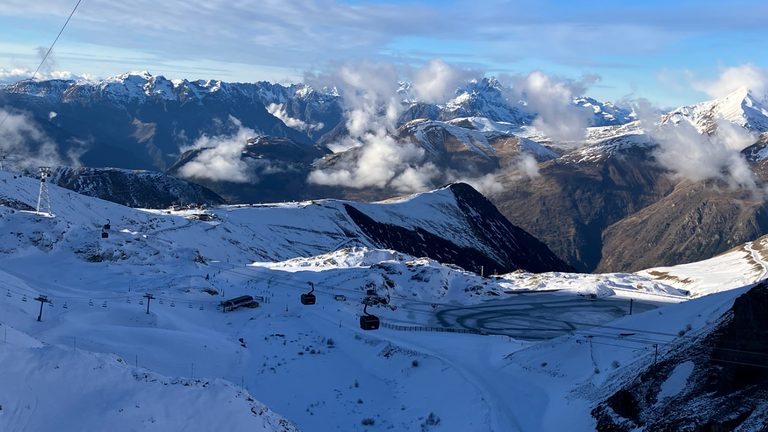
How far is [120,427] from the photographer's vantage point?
24.2 meters

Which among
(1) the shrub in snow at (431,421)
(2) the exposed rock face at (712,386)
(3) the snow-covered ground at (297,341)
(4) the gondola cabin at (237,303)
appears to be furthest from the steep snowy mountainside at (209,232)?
(2) the exposed rock face at (712,386)

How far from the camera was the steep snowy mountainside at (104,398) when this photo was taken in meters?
24.4

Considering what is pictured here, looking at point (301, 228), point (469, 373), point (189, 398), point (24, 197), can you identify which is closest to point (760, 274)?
point (301, 228)

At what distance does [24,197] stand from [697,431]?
127 m

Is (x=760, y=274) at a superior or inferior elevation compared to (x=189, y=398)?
inferior

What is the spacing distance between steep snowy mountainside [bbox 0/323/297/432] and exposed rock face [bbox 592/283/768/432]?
55.4ft

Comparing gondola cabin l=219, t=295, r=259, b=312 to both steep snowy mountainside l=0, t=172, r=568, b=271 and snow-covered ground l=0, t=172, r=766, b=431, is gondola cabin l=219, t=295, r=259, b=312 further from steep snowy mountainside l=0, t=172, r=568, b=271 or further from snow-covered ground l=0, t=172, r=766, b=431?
steep snowy mountainside l=0, t=172, r=568, b=271

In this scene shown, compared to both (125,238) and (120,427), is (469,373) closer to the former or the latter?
(120,427)

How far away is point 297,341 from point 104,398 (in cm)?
2612

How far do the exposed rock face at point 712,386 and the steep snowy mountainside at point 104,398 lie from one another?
16.9m

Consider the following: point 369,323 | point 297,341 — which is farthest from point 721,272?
point 297,341

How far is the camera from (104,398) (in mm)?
26062

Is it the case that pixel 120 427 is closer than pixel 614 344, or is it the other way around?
pixel 120 427

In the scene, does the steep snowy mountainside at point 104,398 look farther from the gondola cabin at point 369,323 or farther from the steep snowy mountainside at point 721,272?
the steep snowy mountainside at point 721,272
